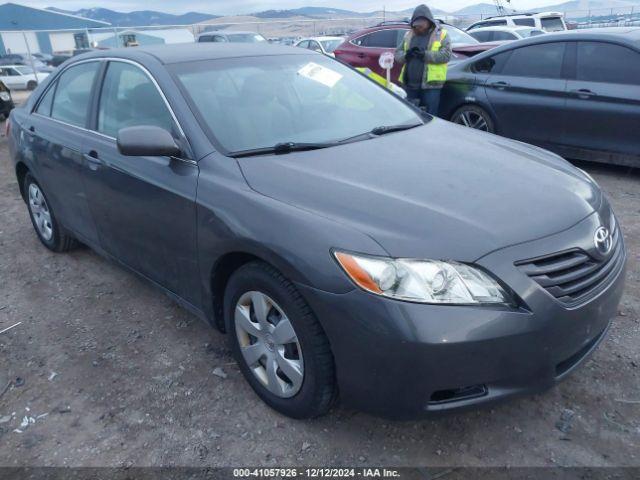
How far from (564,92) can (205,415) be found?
5.12 m

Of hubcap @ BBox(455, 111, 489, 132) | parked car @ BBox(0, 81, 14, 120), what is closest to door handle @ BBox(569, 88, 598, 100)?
hubcap @ BBox(455, 111, 489, 132)

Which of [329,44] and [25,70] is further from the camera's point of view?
[25,70]

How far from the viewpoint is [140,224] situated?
9.66 feet

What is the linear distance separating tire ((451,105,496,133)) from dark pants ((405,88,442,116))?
273 mm

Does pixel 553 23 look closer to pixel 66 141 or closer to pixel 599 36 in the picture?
pixel 599 36

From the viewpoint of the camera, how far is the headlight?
1876mm

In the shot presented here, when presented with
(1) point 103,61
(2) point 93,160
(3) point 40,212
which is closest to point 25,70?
(3) point 40,212

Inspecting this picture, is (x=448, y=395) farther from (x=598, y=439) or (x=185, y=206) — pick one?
(x=185, y=206)

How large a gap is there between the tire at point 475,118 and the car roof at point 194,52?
357cm

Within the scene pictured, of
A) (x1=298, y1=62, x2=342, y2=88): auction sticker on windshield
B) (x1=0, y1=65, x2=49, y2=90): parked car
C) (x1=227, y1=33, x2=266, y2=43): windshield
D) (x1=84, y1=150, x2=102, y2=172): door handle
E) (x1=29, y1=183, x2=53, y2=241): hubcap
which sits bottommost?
(x1=0, y1=65, x2=49, y2=90): parked car

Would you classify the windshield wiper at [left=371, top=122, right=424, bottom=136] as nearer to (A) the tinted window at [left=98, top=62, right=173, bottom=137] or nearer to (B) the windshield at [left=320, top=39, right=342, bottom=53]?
(A) the tinted window at [left=98, top=62, right=173, bottom=137]

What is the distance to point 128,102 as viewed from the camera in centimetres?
312

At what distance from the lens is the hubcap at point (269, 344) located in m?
2.24

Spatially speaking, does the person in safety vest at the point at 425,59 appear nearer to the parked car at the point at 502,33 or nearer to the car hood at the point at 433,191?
the car hood at the point at 433,191
